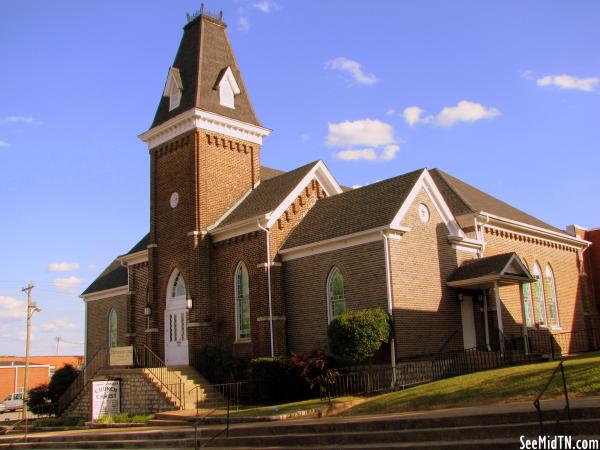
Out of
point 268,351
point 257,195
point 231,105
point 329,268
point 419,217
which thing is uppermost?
point 231,105

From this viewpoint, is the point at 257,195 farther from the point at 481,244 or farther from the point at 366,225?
the point at 481,244

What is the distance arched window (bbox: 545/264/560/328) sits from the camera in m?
30.9

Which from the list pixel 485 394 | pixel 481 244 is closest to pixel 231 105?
pixel 481 244

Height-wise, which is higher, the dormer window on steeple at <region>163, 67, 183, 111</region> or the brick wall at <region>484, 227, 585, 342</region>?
the dormer window on steeple at <region>163, 67, 183, 111</region>

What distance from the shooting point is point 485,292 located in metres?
25.5

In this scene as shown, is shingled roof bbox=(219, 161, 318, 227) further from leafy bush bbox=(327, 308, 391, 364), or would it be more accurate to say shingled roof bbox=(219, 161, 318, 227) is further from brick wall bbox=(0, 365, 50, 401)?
brick wall bbox=(0, 365, 50, 401)

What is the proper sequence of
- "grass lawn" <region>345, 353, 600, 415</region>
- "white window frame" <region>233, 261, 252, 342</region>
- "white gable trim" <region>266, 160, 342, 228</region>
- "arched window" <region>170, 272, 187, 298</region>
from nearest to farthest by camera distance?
1. "grass lawn" <region>345, 353, 600, 415</region>
2. "white gable trim" <region>266, 160, 342, 228</region>
3. "white window frame" <region>233, 261, 252, 342</region>
4. "arched window" <region>170, 272, 187, 298</region>

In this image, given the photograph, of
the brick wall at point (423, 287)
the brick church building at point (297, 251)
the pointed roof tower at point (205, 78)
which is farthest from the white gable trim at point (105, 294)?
the brick wall at point (423, 287)

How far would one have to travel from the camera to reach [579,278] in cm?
3359

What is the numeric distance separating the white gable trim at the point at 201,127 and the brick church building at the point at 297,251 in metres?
0.06

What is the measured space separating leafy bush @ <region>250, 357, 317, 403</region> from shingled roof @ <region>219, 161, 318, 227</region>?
19.0ft

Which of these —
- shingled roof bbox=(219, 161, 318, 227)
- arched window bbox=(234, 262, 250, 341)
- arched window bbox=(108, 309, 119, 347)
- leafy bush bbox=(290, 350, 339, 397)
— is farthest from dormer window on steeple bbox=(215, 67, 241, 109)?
arched window bbox=(108, 309, 119, 347)

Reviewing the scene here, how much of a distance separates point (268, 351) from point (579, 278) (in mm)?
17857

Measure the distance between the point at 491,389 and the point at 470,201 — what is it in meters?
13.9
